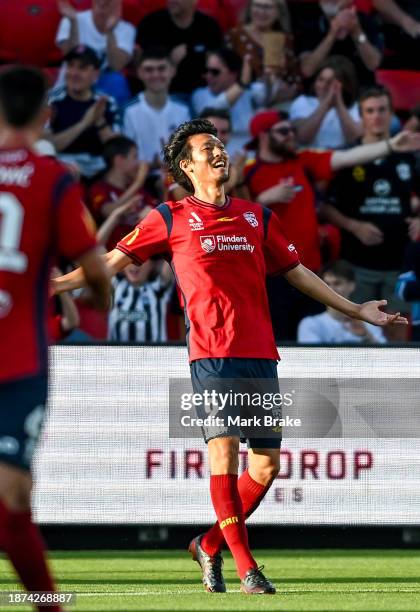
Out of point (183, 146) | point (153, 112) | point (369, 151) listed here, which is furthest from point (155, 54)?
point (183, 146)

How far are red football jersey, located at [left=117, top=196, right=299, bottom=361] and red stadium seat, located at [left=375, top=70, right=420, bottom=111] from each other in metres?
7.68

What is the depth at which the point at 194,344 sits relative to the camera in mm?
7270

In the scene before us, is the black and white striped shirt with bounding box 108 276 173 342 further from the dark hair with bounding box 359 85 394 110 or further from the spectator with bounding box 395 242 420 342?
the dark hair with bounding box 359 85 394 110

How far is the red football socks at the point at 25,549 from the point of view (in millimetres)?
4715

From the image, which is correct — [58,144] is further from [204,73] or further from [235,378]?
[235,378]

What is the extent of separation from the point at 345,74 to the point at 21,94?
31.4ft

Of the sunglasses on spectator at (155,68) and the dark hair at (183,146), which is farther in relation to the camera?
the sunglasses on spectator at (155,68)

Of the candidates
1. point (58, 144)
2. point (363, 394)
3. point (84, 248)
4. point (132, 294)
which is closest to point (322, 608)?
point (84, 248)

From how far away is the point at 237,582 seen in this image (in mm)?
8055

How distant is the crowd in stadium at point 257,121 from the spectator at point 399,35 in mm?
16

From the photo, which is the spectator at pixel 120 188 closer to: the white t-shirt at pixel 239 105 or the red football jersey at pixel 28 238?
the white t-shirt at pixel 239 105

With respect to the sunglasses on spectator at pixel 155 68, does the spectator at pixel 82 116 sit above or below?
below
